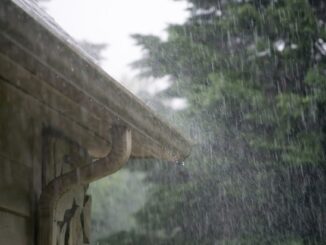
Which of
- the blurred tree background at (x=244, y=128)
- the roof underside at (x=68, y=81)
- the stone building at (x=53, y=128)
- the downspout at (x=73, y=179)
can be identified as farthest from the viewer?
the blurred tree background at (x=244, y=128)

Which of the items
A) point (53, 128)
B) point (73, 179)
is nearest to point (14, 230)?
point (73, 179)

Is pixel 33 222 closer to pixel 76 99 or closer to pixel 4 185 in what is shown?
pixel 4 185

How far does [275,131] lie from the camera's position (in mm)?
7398

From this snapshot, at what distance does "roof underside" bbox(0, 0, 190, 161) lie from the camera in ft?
5.73

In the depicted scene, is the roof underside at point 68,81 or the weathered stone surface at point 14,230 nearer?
the roof underside at point 68,81

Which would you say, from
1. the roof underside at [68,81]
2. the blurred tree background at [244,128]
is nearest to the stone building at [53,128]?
the roof underside at [68,81]

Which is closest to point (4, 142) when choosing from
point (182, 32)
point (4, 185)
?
point (4, 185)

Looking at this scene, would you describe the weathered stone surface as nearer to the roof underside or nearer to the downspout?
the downspout

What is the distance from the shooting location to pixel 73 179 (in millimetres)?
2572

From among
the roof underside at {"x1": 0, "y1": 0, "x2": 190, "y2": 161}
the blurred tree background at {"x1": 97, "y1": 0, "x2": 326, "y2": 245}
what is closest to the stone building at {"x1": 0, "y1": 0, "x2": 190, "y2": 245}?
the roof underside at {"x1": 0, "y1": 0, "x2": 190, "y2": 161}

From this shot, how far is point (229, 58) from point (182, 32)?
0.74 meters

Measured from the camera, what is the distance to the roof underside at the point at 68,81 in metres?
1.75

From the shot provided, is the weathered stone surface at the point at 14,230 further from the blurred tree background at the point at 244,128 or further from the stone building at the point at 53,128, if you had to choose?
the blurred tree background at the point at 244,128

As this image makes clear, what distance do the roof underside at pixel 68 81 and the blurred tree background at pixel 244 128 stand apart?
14.4ft
